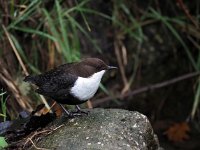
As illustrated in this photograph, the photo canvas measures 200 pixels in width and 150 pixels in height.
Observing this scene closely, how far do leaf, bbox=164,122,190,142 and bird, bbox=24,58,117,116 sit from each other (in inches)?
93.9

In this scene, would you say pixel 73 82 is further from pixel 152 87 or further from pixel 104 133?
pixel 152 87

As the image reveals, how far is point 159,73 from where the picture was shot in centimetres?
565

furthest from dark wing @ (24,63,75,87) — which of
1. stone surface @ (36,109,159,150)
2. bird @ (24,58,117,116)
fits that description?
stone surface @ (36,109,159,150)

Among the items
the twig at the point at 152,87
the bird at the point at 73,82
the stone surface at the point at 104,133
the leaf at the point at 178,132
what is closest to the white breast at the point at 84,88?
the bird at the point at 73,82

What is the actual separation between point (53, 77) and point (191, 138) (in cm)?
273

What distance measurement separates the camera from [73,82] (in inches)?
126

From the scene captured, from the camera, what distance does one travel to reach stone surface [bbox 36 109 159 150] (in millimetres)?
2754

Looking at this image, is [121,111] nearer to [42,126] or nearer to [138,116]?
[138,116]

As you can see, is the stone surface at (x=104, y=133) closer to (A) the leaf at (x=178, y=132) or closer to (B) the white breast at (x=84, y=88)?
(B) the white breast at (x=84, y=88)

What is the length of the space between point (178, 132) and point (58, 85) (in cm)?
260

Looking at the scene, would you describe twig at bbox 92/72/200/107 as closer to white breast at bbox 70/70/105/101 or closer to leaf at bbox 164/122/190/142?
leaf at bbox 164/122/190/142

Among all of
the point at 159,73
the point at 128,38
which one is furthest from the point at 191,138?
the point at 128,38

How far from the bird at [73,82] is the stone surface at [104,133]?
14cm

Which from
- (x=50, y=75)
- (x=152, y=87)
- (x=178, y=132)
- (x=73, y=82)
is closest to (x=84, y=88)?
(x=73, y=82)
